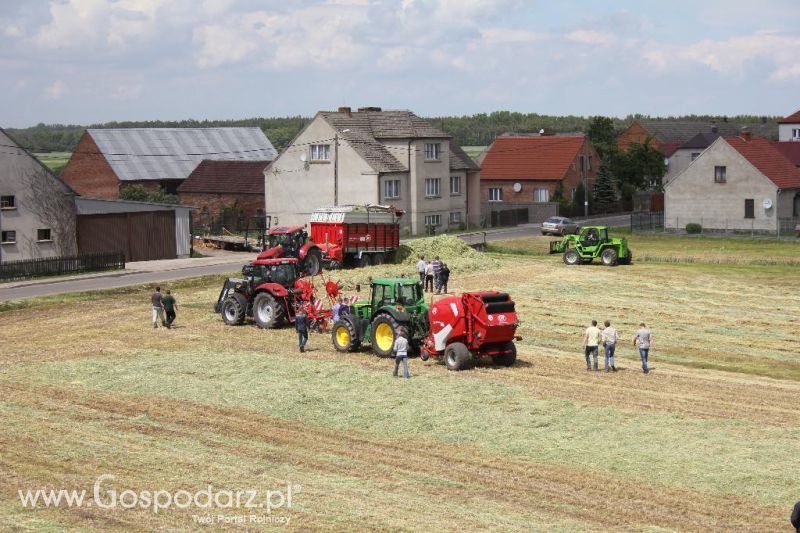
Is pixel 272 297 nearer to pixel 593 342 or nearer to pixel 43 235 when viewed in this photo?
pixel 593 342

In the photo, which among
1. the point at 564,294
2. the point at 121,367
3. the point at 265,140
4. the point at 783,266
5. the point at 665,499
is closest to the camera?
the point at 665,499

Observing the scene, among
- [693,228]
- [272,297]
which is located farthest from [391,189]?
[272,297]

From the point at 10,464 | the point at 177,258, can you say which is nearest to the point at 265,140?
the point at 177,258

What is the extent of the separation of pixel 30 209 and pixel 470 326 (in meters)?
32.3

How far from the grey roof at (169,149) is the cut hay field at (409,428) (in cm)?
5066

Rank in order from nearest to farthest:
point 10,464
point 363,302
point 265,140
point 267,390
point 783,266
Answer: point 10,464 → point 267,390 → point 363,302 → point 783,266 → point 265,140

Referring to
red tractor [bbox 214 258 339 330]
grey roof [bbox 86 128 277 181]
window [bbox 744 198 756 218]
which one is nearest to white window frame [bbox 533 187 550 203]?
window [bbox 744 198 756 218]

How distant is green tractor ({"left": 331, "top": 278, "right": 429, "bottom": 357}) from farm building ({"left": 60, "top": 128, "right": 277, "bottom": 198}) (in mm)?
56911

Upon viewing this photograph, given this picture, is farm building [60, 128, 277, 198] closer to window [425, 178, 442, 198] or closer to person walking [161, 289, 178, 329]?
window [425, 178, 442, 198]

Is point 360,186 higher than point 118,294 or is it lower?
higher

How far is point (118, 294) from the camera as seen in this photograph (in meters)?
46.7

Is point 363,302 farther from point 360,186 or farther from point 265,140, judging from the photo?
point 265,140

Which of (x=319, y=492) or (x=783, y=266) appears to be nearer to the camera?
(x=319, y=492)

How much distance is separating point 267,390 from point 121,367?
5208 mm
